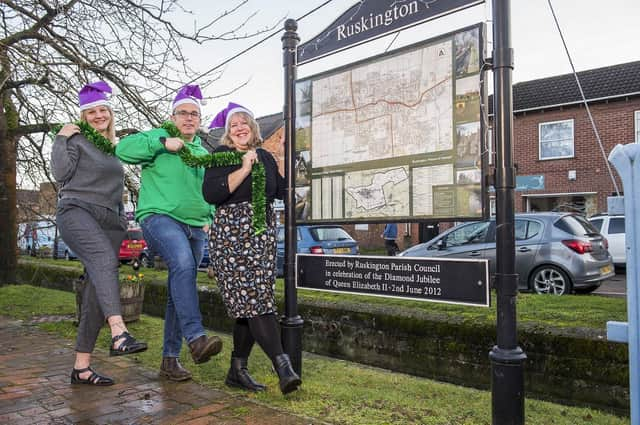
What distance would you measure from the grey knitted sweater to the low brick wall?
2.43 m

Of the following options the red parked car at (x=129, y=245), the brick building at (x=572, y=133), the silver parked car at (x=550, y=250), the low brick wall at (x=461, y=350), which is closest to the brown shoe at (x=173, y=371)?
the low brick wall at (x=461, y=350)

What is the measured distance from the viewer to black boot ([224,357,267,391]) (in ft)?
11.9

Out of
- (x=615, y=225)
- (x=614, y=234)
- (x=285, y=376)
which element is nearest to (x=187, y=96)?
(x=285, y=376)

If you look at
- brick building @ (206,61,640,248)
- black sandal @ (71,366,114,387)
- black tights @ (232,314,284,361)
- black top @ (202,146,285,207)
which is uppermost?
brick building @ (206,61,640,248)

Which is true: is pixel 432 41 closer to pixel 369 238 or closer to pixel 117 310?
pixel 117 310

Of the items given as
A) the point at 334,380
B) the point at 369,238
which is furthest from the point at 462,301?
the point at 369,238

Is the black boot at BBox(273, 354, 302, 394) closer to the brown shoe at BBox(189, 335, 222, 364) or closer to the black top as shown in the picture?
the brown shoe at BBox(189, 335, 222, 364)

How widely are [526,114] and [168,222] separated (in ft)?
70.6

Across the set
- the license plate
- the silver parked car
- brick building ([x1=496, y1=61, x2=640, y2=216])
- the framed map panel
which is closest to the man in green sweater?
the framed map panel

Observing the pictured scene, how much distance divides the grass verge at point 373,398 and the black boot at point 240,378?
6 centimetres

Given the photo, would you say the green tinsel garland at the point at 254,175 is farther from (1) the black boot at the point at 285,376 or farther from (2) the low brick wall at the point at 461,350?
(2) the low brick wall at the point at 461,350

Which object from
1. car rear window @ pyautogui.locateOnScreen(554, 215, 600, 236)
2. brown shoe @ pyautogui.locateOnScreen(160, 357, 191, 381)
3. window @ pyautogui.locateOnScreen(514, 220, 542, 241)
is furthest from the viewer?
window @ pyautogui.locateOnScreen(514, 220, 542, 241)

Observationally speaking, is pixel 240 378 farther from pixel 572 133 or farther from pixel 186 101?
pixel 572 133

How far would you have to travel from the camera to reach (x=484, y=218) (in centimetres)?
293
